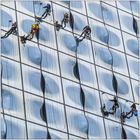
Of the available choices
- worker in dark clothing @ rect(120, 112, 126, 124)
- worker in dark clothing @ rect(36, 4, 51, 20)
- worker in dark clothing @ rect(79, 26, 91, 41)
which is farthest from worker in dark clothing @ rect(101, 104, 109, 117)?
worker in dark clothing @ rect(36, 4, 51, 20)

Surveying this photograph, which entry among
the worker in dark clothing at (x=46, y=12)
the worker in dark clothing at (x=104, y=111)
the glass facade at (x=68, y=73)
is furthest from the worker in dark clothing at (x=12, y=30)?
the worker in dark clothing at (x=104, y=111)

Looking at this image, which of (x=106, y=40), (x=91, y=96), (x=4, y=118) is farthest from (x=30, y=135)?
(x=106, y=40)

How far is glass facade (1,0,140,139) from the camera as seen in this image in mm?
32969

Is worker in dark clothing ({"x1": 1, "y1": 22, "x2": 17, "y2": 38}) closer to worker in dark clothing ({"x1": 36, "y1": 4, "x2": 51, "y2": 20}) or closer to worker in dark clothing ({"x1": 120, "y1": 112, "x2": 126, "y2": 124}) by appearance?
worker in dark clothing ({"x1": 36, "y1": 4, "x2": 51, "y2": 20})

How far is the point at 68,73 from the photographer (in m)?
35.1

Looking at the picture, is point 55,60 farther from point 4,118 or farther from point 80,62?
point 4,118

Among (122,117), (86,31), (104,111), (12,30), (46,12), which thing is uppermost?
(46,12)

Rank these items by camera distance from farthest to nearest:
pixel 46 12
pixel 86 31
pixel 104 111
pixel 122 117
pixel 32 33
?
pixel 86 31, pixel 46 12, pixel 122 117, pixel 104 111, pixel 32 33

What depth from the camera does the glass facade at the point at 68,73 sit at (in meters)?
33.0

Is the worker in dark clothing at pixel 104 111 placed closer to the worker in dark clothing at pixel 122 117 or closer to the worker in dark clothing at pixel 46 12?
the worker in dark clothing at pixel 122 117

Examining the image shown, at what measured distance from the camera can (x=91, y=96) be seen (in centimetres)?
3512

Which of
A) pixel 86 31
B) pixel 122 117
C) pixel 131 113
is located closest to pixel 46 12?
pixel 86 31

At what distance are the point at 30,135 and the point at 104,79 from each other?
18.6 ft

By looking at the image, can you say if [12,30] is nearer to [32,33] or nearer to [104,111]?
[32,33]
